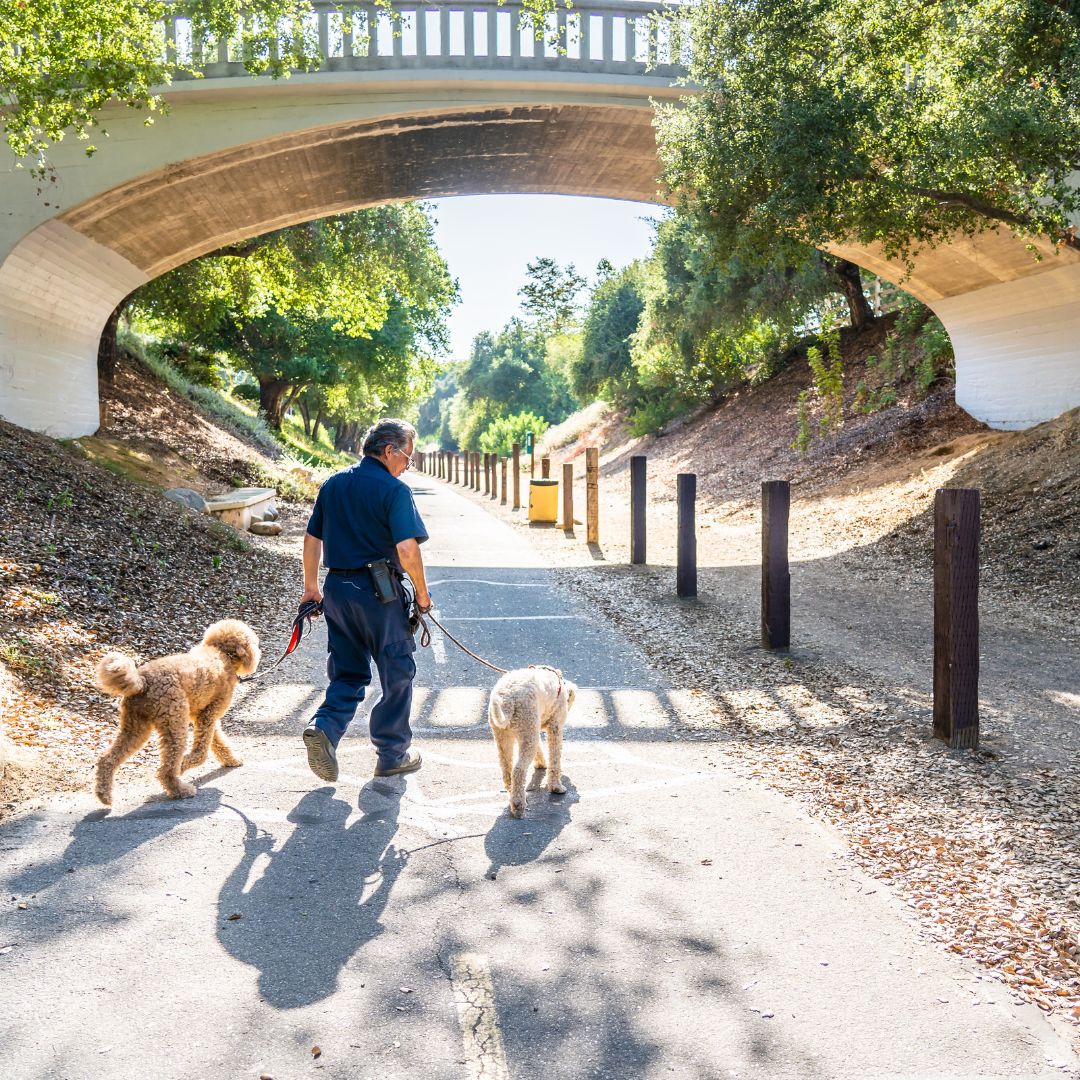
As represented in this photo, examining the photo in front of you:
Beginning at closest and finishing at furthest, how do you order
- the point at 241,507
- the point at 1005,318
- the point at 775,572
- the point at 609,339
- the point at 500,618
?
1. the point at 775,572
2. the point at 500,618
3. the point at 241,507
4. the point at 1005,318
5. the point at 609,339

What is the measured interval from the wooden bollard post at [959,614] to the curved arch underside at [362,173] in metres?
12.3

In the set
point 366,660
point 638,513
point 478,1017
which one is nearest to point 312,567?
point 366,660

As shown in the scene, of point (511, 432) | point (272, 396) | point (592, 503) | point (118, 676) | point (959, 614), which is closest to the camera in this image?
point (118, 676)

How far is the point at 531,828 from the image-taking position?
4.11 meters

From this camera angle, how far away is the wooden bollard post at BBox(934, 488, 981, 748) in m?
4.95

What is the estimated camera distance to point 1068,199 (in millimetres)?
10008

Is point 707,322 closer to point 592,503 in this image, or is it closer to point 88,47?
point 592,503

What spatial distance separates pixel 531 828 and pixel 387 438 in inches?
85.1

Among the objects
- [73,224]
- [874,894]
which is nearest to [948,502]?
[874,894]

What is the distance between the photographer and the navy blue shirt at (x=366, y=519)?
15.0ft

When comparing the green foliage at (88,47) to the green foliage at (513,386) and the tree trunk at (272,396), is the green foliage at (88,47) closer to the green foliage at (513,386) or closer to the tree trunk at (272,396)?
the tree trunk at (272,396)

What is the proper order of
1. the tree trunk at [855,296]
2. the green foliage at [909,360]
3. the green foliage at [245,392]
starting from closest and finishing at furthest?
the green foliage at [909,360], the tree trunk at [855,296], the green foliage at [245,392]

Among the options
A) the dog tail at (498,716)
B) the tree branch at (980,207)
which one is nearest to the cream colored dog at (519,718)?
the dog tail at (498,716)

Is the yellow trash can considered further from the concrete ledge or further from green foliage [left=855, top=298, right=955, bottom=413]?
green foliage [left=855, top=298, right=955, bottom=413]
